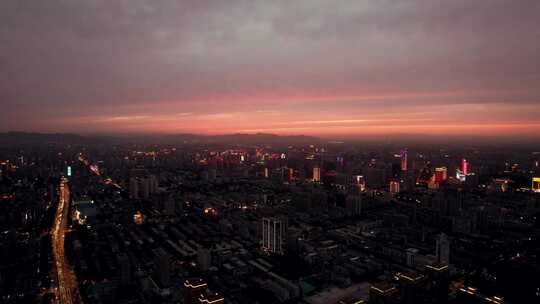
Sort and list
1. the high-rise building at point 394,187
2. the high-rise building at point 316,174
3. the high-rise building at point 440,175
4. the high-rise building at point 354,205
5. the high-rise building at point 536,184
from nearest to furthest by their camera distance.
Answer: the high-rise building at point 354,205 < the high-rise building at point 536,184 < the high-rise building at point 394,187 < the high-rise building at point 440,175 < the high-rise building at point 316,174

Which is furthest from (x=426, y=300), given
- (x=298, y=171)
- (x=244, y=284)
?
(x=298, y=171)

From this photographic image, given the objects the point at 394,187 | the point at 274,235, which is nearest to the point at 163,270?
the point at 274,235

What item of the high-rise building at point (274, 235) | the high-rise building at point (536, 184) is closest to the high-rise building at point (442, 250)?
the high-rise building at point (274, 235)

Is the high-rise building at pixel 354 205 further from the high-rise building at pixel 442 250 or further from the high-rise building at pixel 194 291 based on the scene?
the high-rise building at pixel 194 291

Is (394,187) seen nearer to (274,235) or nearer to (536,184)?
(536,184)

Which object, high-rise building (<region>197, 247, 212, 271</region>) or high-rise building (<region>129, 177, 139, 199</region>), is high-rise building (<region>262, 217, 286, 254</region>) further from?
high-rise building (<region>129, 177, 139, 199</region>)

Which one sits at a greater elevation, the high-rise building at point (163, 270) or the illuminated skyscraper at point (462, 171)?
the illuminated skyscraper at point (462, 171)
